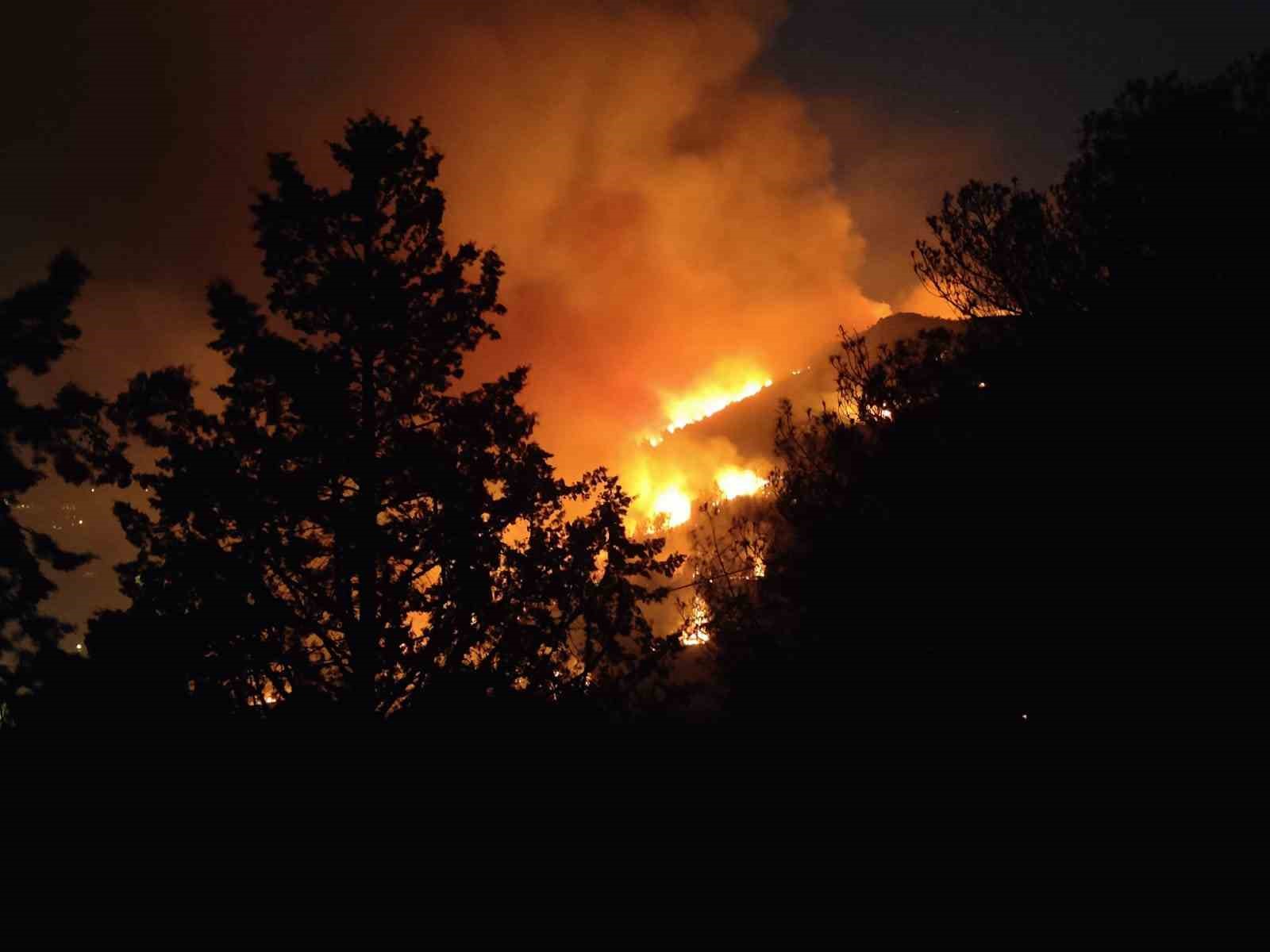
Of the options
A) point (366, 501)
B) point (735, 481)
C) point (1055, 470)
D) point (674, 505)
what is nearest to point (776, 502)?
point (1055, 470)

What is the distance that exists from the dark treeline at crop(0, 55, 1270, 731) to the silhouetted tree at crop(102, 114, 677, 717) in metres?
0.06

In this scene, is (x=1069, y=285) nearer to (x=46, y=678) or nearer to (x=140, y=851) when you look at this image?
(x=140, y=851)

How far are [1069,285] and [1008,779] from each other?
27.7ft

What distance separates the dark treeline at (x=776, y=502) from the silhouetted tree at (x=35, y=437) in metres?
0.05

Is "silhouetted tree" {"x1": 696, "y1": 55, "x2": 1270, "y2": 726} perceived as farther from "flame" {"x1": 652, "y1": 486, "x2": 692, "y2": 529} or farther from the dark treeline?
"flame" {"x1": 652, "y1": 486, "x2": 692, "y2": 529}

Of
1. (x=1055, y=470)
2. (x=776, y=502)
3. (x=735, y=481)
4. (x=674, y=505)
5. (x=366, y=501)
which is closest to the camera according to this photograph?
(x=1055, y=470)

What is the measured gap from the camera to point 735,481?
2763 inches

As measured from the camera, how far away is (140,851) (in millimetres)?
5914

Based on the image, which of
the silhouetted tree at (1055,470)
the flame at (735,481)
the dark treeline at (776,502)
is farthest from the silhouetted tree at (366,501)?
the flame at (735,481)

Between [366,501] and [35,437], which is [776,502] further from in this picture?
[35,437]

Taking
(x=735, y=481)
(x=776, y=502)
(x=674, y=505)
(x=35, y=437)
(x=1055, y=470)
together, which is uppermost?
(x=674, y=505)

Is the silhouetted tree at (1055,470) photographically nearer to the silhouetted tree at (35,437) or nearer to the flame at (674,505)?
the silhouetted tree at (35,437)

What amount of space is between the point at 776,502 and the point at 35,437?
48.8 feet

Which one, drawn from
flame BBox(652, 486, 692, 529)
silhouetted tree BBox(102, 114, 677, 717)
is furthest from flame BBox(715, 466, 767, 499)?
silhouetted tree BBox(102, 114, 677, 717)
